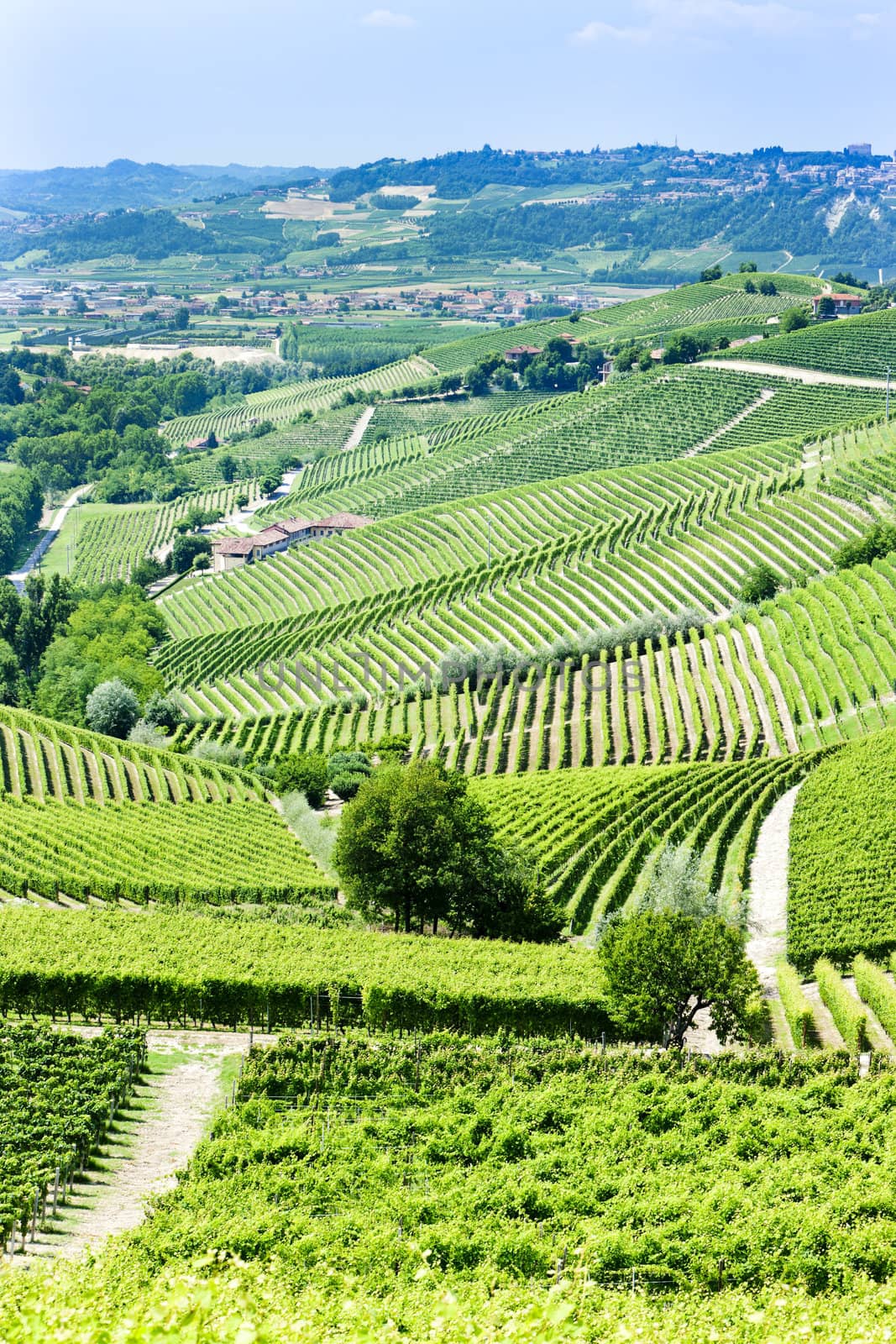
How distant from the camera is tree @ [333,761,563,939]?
40625 mm

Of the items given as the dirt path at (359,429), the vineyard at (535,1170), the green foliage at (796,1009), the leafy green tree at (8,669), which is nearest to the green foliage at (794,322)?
the dirt path at (359,429)

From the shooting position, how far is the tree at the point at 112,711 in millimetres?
73125

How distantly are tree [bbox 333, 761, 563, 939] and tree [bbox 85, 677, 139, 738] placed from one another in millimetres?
34094

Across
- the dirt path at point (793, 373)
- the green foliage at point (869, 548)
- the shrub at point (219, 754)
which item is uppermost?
the dirt path at point (793, 373)

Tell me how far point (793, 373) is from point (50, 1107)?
361 feet

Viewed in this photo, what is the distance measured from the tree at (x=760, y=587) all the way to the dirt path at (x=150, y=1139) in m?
47.8

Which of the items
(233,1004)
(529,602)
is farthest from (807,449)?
(233,1004)

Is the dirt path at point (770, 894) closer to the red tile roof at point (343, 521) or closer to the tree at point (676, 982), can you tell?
the tree at point (676, 982)

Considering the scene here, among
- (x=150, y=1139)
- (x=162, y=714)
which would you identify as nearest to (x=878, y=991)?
(x=150, y=1139)

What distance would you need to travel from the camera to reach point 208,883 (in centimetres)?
4428

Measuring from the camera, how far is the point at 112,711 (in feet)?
240

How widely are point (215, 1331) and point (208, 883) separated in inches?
1274

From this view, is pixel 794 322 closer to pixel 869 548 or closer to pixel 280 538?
pixel 280 538

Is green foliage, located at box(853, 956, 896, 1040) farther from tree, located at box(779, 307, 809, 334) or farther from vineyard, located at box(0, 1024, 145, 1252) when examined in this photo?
tree, located at box(779, 307, 809, 334)
